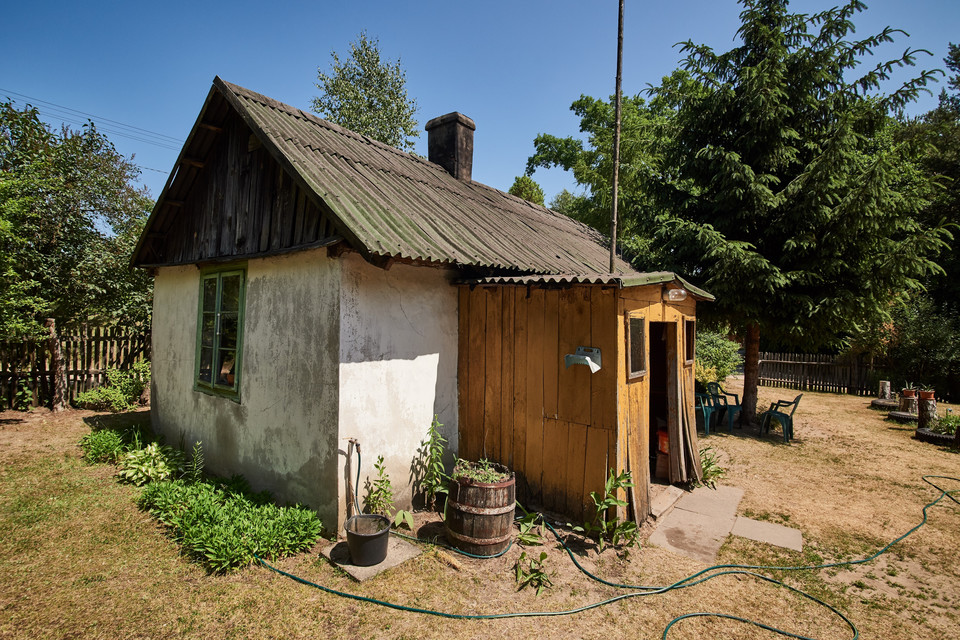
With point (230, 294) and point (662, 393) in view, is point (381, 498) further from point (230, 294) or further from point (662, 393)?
point (662, 393)

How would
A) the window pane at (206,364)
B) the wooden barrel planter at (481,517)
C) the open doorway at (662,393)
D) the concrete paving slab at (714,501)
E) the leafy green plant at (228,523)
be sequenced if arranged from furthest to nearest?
the window pane at (206,364), the open doorway at (662,393), the concrete paving slab at (714,501), the wooden barrel planter at (481,517), the leafy green plant at (228,523)

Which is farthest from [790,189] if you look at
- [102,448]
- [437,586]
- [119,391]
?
[119,391]

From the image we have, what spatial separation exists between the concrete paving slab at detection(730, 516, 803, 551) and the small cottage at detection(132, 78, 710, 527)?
3.60ft

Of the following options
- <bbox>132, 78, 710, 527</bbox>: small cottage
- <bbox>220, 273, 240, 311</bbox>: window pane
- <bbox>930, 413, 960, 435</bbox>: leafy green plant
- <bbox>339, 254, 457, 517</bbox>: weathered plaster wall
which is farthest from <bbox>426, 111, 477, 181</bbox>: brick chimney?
<bbox>930, 413, 960, 435</bbox>: leafy green plant

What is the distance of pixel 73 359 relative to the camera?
10227 millimetres

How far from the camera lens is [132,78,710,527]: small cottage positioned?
483cm

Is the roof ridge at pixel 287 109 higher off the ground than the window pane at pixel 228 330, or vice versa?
the roof ridge at pixel 287 109

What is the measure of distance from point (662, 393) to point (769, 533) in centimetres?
272

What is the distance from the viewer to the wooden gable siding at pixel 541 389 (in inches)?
193

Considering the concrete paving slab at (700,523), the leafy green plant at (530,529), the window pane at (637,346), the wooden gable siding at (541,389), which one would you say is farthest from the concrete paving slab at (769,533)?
the leafy green plant at (530,529)

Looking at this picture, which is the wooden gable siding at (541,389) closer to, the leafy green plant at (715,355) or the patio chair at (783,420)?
the patio chair at (783,420)

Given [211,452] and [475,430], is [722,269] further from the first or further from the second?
[211,452]

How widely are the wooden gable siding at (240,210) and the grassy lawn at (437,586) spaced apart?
3.32m

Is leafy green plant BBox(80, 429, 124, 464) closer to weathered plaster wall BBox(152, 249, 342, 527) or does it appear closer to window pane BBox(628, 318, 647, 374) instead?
weathered plaster wall BBox(152, 249, 342, 527)
